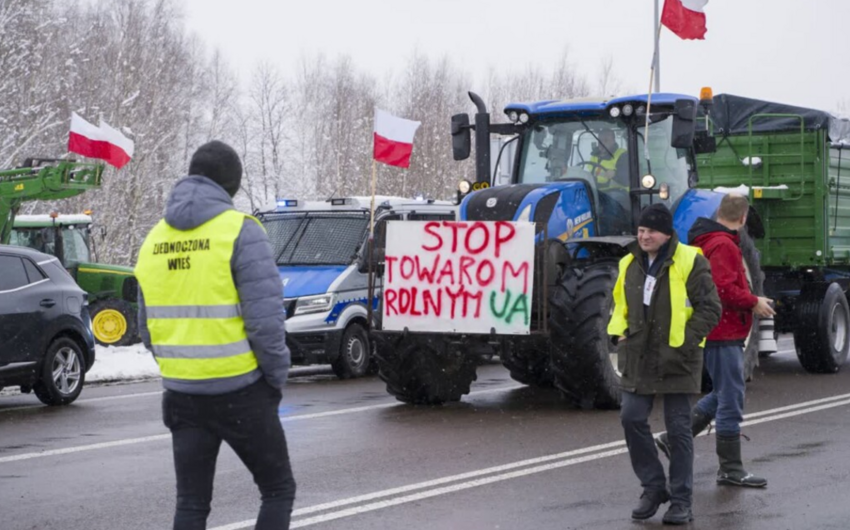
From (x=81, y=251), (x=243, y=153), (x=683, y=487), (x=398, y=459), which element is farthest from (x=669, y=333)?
(x=243, y=153)

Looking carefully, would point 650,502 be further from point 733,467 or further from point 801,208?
point 801,208

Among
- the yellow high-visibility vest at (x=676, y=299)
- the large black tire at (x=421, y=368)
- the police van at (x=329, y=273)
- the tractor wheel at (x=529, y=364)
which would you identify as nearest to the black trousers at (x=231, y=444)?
the yellow high-visibility vest at (x=676, y=299)

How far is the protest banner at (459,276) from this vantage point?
475 inches

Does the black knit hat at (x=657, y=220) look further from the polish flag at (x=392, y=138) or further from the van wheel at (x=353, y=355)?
the polish flag at (x=392, y=138)

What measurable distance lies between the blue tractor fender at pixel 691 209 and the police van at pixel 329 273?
11.6ft

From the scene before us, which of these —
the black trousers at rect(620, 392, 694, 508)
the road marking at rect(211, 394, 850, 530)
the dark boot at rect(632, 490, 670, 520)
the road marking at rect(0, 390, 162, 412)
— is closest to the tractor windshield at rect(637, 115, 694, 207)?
the road marking at rect(211, 394, 850, 530)

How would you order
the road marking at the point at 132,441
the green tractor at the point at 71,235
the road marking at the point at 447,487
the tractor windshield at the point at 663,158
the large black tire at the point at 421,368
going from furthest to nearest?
the green tractor at the point at 71,235
the tractor windshield at the point at 663,158
the large black tire at the point at 421,368
the road marking at the point at 132,441
the road marking at the point at 447,487

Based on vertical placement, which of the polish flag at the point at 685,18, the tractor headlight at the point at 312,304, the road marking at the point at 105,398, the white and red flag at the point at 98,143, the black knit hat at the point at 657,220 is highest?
the polish flag at the point at 685,18

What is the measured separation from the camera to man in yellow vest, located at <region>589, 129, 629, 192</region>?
13648 mm

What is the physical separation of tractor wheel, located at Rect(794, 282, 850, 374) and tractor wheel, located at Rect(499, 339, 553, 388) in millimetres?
3566

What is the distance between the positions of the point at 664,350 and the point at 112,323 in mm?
17593

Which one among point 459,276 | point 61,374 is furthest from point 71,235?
point 459,276

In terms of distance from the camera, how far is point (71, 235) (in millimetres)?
24891

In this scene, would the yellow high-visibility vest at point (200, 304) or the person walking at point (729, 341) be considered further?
the person walking at point (729, 341)
